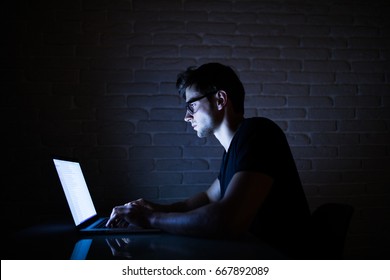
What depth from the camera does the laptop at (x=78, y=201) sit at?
1.33 metres

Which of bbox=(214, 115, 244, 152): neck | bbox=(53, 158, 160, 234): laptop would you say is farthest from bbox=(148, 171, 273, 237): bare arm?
bbox=(214, 115, 244, 152): neck

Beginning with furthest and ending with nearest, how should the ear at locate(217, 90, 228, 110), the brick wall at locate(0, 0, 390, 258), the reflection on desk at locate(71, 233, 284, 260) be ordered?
the brick wall at locate(0, 0, 390, 258) → the ear at locate(217, 90, 228, 110) → the reflection on desk at locate(71, 233, 284, 260)

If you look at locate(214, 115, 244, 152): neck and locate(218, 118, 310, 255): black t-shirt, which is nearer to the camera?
locate(218, 118, 310, 255): black t-shirt

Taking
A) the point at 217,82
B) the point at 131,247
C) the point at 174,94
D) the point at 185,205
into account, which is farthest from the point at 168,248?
the point at 174,94

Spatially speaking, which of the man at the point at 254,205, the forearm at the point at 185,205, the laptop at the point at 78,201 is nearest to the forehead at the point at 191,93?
the man at the point at 254,205

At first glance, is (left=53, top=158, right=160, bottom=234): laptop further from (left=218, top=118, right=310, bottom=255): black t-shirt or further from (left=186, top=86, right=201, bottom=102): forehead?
(left=186, top=86, right=201, bottom=102): forehead

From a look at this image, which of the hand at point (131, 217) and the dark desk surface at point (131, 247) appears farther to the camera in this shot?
the hand at point (131, 217)

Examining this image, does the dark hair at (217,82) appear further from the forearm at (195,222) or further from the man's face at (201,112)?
the forearm at (195,222)

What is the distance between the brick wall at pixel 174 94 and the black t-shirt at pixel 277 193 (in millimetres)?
840

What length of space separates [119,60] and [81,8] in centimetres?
39

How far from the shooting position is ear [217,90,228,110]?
5.57 ft

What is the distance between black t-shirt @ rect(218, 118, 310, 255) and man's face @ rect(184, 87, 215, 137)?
0.36m

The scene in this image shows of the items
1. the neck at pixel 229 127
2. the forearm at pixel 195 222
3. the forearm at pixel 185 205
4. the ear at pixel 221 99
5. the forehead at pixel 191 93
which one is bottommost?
the forearm at pixel 185 205

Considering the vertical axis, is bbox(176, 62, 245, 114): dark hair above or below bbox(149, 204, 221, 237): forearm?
above
